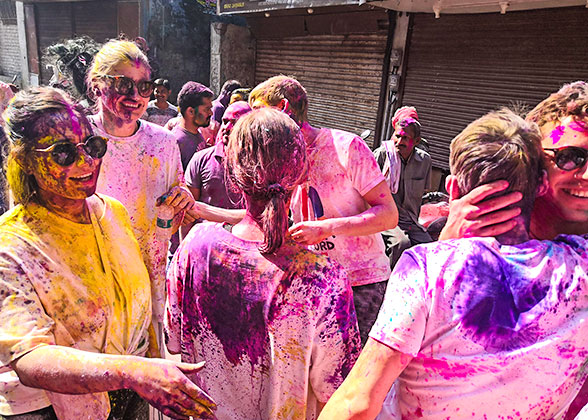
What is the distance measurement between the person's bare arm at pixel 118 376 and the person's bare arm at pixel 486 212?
2.90 ft

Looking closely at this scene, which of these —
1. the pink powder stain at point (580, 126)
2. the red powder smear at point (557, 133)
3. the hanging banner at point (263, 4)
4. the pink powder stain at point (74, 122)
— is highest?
the hanging banner at point (263, 4)

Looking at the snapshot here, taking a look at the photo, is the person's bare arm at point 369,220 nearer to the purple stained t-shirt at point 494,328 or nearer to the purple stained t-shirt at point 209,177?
the purple stained t-shirt at point 494,328

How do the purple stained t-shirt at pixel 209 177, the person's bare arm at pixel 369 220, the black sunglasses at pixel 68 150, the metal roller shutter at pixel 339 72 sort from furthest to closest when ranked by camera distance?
the metal roller shutter at pixel 339 72, the purple stained t-shirt at pixel 209 177, the person's bare arm at pixel 369 220, the black sunglasses at pixel 68 150

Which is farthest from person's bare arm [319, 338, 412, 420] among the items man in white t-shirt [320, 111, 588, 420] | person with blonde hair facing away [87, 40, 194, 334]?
person with blonde hair facing away [87, 40, 194, 334]

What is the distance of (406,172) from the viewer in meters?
4.50

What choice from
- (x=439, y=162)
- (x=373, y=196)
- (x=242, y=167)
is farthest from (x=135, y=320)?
(x=439, y=162)

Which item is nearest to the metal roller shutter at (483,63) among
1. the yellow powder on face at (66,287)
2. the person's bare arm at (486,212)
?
the person's bare arm at (486,212)

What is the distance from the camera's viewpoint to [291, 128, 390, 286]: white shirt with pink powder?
2354 millimetres

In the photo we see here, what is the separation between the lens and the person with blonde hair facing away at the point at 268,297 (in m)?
1.35

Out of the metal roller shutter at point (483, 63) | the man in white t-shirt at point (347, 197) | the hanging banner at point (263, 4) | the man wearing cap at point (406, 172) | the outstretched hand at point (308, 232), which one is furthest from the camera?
the hanging banner at point (263, 4)

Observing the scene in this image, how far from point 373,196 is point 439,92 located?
16.9 ft

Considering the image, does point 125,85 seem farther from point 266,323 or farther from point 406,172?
point 406,172

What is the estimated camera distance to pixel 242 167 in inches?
54.2

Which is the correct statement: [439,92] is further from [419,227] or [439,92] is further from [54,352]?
[54,352]
